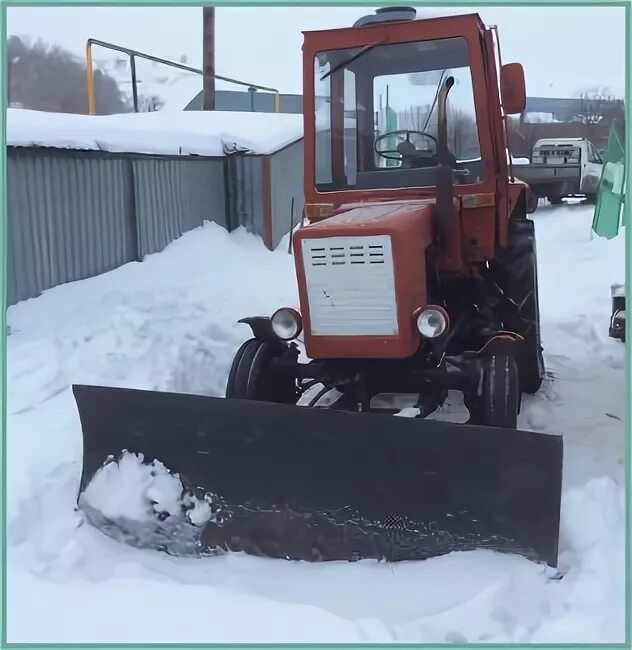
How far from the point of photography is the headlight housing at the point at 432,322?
3.53 m

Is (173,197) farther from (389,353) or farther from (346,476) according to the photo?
(346,476)

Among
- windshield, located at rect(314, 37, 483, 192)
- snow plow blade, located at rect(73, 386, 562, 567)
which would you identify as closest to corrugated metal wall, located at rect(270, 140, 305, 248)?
windshield, located at rect(314, 37, 483, 192)

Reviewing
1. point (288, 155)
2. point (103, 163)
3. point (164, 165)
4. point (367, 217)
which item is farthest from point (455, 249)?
point (288, 155)

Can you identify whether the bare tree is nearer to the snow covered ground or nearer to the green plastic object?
the snow covered ground

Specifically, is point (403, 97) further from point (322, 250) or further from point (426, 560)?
point (426, 560)

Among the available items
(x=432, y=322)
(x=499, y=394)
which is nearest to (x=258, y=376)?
(x=432, y=322)

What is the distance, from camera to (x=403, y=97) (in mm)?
4457

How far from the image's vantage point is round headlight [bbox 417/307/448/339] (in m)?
3.53

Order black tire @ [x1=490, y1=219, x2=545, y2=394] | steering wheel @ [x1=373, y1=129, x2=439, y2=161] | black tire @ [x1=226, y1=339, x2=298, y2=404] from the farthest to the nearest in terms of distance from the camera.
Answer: black tire @ [x1=490, y1=219, x2=545, y2=394] < steering wheel @ [x1=373, y1=129, x2=439, y2=161] < black tire @ [x1=226, y1=339, x2=298, y2=404]

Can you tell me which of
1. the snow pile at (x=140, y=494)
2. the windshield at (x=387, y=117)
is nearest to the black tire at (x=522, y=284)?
the windshield at (x=387, y=117)

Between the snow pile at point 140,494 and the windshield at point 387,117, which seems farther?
the windshield at point 387,117

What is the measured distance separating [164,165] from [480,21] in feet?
16.3

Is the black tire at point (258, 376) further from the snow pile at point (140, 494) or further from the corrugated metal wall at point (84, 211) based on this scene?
the corrugated metal wall at point (84, 211)

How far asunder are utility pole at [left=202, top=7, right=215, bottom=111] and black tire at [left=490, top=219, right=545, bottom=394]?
6.86 feet
